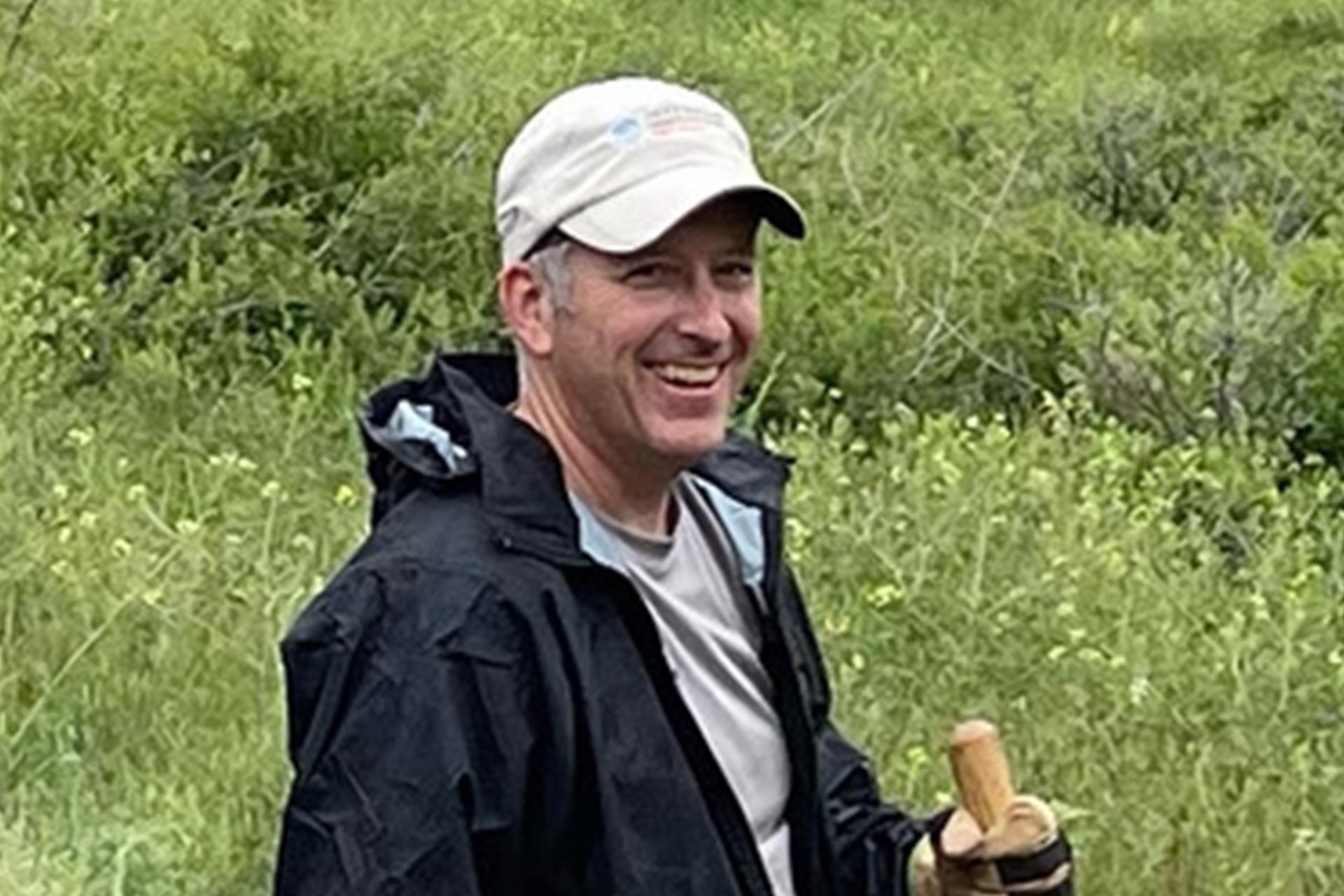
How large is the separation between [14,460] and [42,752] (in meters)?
1.26

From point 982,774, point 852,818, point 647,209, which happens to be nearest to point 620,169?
point 647,209

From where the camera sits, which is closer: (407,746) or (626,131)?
(407,746)

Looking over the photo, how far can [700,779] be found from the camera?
2.63 m

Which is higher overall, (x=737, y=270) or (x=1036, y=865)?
(x=737, y=270)

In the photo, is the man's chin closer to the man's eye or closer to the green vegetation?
the man's eye

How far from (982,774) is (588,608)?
1.51 feet

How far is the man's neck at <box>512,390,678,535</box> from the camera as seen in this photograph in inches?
105

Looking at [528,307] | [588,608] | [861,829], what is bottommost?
[861,829]

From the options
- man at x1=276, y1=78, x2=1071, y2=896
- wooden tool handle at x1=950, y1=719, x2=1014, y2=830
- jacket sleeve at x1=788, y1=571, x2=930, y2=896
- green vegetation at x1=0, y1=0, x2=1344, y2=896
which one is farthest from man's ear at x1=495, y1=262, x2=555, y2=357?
green vegetation at x1=0, y1=0, x2=1344, y2=896

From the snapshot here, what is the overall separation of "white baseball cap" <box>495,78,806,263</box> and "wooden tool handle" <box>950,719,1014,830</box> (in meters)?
0.51

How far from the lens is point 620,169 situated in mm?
2596

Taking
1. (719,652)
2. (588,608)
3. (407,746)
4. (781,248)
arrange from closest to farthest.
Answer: (407,746)
(588,608)
(719,652)
(781,248)

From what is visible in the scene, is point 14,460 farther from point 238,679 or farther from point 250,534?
point 238,679

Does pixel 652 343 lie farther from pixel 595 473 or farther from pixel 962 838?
pixel 962 838
